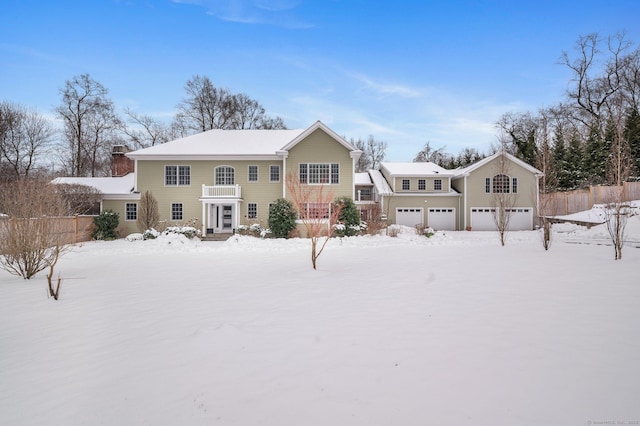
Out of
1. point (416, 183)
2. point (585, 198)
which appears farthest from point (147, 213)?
point (585, 198)

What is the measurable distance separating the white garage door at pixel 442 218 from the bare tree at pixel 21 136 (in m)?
33.9

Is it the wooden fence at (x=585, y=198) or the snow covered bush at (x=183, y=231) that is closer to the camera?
the snow covered bush at (x=183, y=231)

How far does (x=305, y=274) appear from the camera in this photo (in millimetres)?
9555

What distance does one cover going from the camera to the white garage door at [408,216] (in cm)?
2678

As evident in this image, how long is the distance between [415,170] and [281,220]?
14514mm

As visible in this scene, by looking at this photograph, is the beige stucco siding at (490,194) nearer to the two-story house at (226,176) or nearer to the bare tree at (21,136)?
the two-story house at (226,176)

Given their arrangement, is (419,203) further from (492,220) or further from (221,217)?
(221,217)

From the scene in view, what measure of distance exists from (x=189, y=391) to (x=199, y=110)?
35833 millimetres

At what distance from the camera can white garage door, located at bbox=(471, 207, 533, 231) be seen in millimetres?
25734

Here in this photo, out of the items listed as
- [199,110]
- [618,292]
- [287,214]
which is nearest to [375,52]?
[287,214]

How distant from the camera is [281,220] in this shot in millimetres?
19562

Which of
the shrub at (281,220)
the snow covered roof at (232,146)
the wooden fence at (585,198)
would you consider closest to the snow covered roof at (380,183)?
the snow covered roof at (232,146)

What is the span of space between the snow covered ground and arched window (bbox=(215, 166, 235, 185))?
13484mm

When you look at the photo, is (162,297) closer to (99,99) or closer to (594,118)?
(99,99)
